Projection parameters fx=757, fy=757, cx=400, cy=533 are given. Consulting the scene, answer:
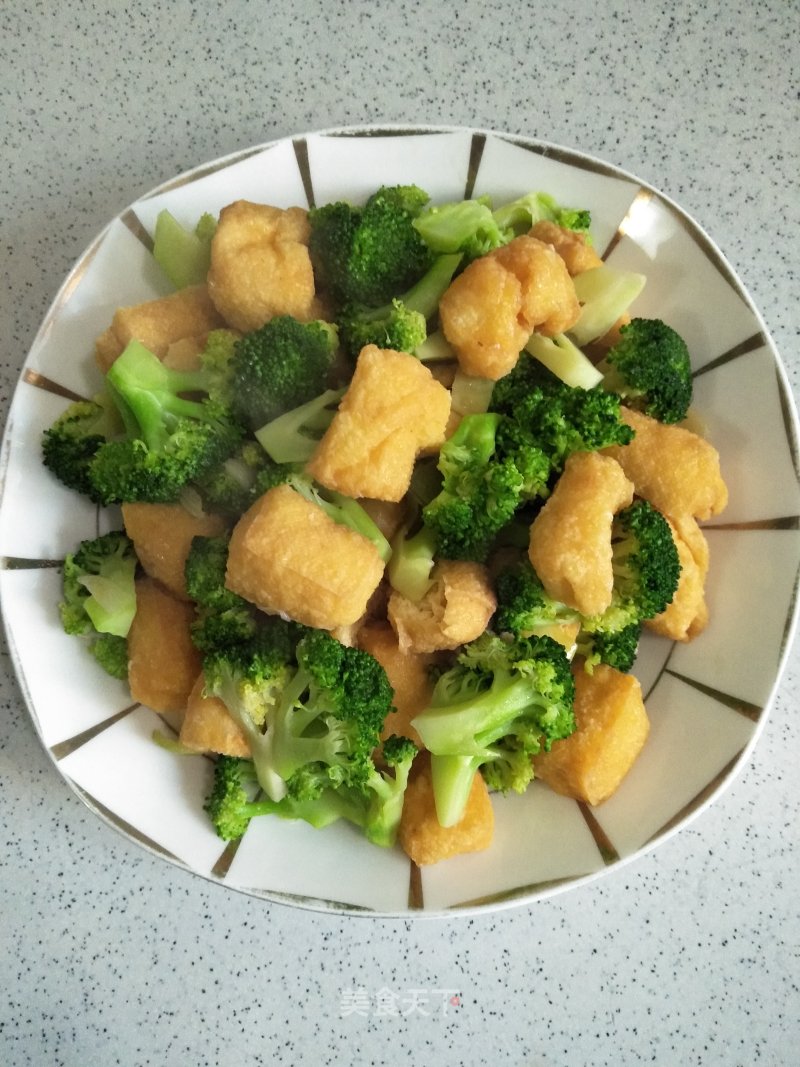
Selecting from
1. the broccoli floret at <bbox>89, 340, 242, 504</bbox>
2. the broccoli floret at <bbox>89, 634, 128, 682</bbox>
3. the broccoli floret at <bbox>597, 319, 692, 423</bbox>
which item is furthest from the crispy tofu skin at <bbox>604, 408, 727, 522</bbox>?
the broccoli floret at <bbox>89, 634, 128, 682</bbox>

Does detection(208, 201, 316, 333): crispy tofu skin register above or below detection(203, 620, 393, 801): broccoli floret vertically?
above

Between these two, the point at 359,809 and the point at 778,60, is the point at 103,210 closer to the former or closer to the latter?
the point at 359,809

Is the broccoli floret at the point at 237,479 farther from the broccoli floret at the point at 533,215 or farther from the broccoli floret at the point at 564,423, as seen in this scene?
the broccoli floret at the point at 533,215

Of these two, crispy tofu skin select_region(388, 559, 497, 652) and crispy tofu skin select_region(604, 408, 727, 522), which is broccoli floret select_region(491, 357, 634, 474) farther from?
crispy tofu skin select_region(388, 559, 497, 652)

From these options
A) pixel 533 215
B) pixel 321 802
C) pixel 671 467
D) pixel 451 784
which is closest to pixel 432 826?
pixel 451 784

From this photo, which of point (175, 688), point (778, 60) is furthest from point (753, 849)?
point (778, 60)

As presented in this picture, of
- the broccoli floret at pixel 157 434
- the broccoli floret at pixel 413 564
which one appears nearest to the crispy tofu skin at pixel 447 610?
the broccoli floret at pixel 413 564
